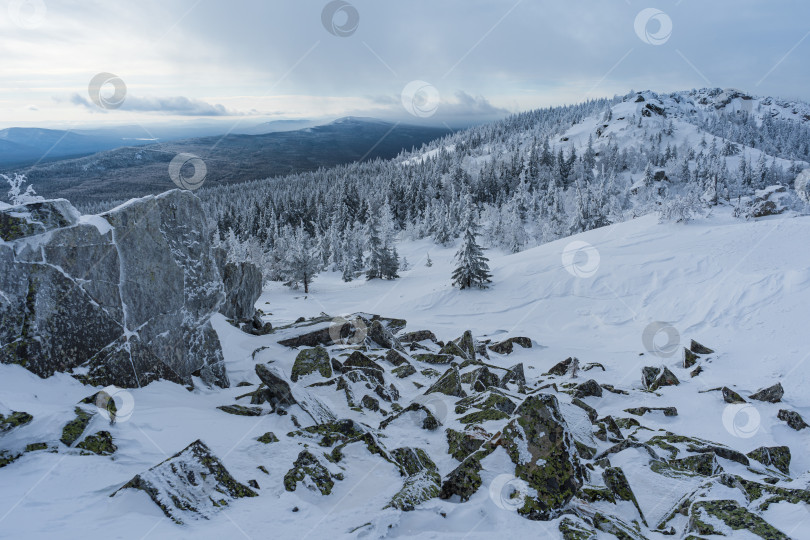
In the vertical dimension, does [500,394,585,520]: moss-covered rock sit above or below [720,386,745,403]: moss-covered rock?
above

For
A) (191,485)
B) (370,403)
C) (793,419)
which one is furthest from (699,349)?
(191,485)

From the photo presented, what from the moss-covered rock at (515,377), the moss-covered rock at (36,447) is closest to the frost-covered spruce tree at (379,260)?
the moss-covered rock at (515,377)

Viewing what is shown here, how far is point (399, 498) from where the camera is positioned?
4.59 meters

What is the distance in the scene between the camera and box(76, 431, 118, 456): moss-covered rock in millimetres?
4953

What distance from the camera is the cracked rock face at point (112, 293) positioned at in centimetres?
651

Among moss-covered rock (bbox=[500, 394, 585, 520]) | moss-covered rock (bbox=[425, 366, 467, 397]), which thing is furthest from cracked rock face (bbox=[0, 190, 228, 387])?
moss-covered rock (bbox=[500, 394, 585, 520])

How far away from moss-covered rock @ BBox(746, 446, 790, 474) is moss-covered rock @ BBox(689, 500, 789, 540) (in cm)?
479

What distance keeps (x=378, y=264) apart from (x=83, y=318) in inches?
1550

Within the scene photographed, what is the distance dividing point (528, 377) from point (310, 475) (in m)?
10.5

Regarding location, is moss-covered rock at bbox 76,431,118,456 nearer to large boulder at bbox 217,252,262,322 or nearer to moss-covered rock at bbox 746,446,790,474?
large boulder at bbox 217,252,262,322

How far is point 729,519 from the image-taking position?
4.43 metres

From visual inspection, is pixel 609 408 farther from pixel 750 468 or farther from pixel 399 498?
pixel 399 498

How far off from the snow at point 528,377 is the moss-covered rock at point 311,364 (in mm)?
1242

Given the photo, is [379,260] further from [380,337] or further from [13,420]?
[13,420]
